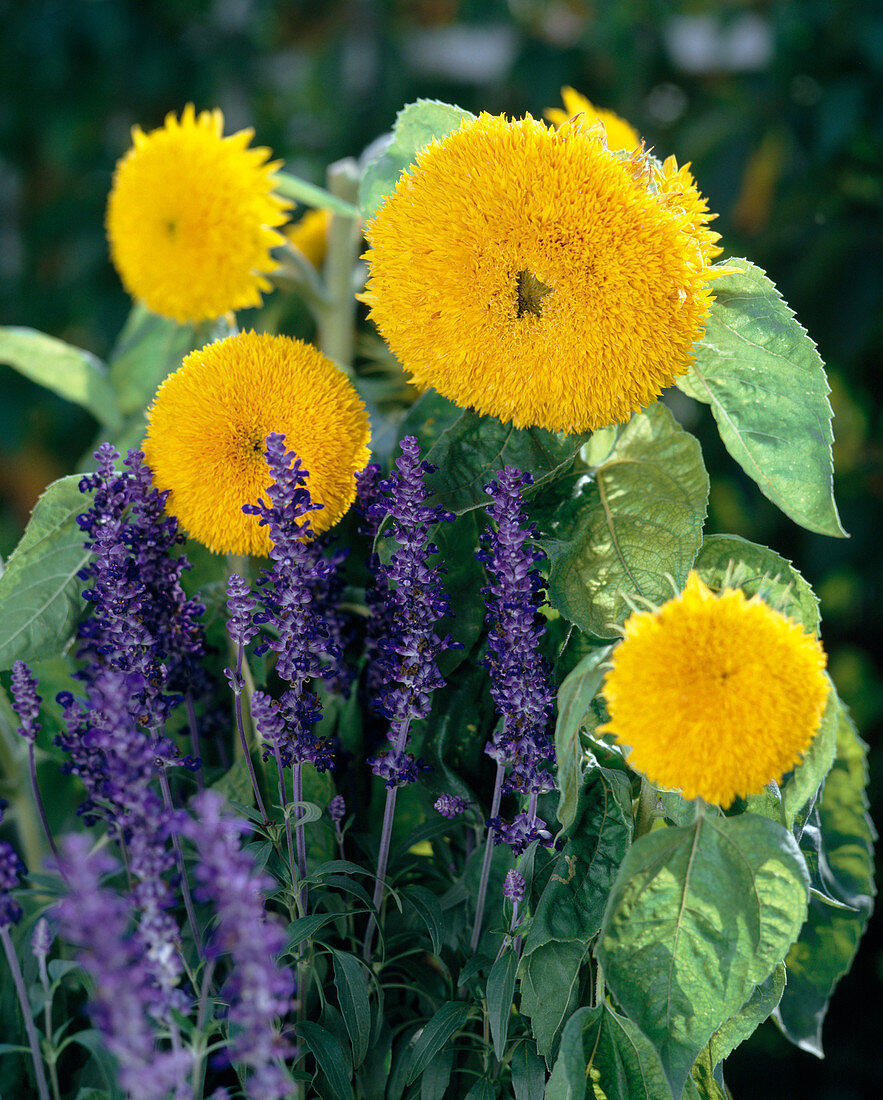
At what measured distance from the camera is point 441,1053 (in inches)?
13.2

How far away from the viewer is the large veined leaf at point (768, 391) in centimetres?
32

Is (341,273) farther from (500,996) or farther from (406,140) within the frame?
(500,996)

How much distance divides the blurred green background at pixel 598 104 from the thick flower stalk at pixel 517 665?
622mm

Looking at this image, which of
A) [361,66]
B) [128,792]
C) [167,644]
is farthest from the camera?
[361,66]

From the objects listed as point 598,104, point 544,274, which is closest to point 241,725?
point 544,274

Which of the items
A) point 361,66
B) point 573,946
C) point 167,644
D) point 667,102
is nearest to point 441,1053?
point 573,946

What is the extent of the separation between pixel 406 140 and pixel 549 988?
0.99 ft

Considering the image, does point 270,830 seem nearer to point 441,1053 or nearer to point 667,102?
point 441,1053

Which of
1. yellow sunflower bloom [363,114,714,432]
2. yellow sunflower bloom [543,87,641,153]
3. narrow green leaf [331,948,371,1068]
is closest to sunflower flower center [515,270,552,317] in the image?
yellow sunflower bloom [363,114,714,432]

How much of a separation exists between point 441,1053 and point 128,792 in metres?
0.17

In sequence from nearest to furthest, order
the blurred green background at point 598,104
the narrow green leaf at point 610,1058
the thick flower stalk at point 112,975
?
the thick flower stalk at point 112,975, the narrow green leaf at point 610,1058, the blurred green background at point 598,104

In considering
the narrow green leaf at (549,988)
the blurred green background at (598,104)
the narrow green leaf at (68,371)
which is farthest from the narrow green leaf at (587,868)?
the blurred green background at (598,104)

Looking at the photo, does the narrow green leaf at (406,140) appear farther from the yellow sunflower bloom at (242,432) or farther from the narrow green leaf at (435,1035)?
the narrow green leaf at (435,1035)

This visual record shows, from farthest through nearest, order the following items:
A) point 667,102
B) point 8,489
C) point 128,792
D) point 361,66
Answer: point 8,489, point 361,66, point 667,102, point 128,792
